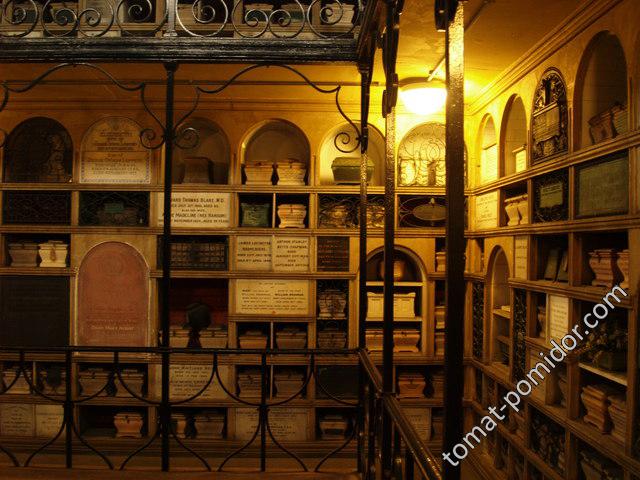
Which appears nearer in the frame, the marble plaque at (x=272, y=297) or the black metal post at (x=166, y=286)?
the black metal post at (x=166, y=286)

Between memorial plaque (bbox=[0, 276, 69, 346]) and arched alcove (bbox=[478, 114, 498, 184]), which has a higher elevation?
arched alcove (bbox=[478, 114, 498, 184])

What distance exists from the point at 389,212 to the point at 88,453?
3656mm

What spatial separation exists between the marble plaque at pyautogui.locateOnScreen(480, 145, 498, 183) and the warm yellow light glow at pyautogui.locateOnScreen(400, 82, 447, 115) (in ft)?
1.99

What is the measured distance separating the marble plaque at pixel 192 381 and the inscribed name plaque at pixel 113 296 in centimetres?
39

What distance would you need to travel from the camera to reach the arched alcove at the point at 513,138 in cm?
381

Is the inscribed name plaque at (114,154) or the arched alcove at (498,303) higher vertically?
the inscribed name plaque at (114,154)

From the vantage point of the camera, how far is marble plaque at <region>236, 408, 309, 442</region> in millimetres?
4484

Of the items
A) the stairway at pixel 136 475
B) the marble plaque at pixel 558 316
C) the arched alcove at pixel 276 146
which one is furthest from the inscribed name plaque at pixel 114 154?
the marble plaque at pixel 558 316

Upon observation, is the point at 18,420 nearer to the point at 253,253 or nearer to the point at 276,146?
the point at 253,253

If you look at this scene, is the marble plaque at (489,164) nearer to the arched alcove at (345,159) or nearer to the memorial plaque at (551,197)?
the memorial plaque at (551,197)

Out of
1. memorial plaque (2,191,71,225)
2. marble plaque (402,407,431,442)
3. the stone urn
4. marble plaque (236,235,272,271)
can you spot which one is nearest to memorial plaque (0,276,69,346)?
the stone urn

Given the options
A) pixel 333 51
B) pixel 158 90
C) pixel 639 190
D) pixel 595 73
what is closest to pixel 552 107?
pixel 595 73

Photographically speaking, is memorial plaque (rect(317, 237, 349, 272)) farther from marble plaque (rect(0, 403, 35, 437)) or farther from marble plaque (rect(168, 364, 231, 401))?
marble plaque (rect(0, 403, 35, 437))

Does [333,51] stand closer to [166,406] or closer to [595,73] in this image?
[595,73]
